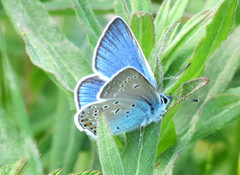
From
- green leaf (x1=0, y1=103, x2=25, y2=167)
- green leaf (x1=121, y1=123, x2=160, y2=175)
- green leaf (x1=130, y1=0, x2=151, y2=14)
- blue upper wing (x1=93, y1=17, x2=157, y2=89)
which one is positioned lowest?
green leaf (x1=0, y1=103, x2=25, y2=167)

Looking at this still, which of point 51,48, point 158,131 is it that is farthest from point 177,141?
point 51,48

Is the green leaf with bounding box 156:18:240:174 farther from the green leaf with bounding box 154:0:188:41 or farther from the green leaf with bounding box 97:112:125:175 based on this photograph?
the green leaf with bounding box 97:112:125:175

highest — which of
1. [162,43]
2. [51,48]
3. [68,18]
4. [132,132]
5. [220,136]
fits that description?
[162,43]

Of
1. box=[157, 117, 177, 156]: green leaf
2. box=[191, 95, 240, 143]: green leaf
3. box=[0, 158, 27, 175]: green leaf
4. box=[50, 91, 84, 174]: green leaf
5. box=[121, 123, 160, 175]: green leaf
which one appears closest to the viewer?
box=[0, 158, 27, 175]: green leaf

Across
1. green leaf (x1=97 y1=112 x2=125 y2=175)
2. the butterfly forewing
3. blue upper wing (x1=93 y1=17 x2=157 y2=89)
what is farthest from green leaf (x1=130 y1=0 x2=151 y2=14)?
green leaf (x1=97 y1=112 x2=125 y2=175)

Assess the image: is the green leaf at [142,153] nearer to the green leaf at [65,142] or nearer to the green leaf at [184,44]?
the green leaf at [184,44]

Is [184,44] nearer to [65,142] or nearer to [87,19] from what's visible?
[87,19]

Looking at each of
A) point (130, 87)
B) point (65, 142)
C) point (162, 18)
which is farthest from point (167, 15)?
point (65, 142)

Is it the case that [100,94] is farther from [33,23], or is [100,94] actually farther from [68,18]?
[68,18]
